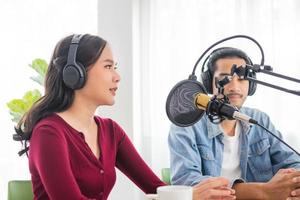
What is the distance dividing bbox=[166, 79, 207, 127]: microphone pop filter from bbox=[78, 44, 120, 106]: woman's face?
14.0 inches

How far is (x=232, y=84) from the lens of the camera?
1417 millimetres

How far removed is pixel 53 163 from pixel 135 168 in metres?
0.36

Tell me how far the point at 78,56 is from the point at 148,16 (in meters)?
1.80

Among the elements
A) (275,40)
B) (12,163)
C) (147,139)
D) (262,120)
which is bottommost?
(12,163)

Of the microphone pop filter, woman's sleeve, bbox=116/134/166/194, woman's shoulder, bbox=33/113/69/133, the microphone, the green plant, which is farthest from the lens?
the green plant

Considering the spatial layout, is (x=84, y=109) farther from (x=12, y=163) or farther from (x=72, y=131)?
(x=12, y=163)

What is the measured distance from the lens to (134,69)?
2961 mm

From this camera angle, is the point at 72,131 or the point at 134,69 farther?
the point at 134,69

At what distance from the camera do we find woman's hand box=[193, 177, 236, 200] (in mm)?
1056

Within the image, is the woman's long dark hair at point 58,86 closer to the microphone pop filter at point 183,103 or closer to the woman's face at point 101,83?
the woman's face at point 101,83

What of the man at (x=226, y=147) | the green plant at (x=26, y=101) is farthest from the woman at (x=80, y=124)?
the green plant at (x=26, y=101)

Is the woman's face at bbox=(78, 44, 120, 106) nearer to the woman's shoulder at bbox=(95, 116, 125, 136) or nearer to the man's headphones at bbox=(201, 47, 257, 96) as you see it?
the woman's shoulder at bbox=(95, 116, 125, 136)

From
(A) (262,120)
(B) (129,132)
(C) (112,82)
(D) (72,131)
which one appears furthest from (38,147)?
(B) (129,132)

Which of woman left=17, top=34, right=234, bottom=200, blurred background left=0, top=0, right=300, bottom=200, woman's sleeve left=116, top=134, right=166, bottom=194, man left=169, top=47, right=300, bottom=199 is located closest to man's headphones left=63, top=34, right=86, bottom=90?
woman left=17, top=34, right=234, bottom=200
